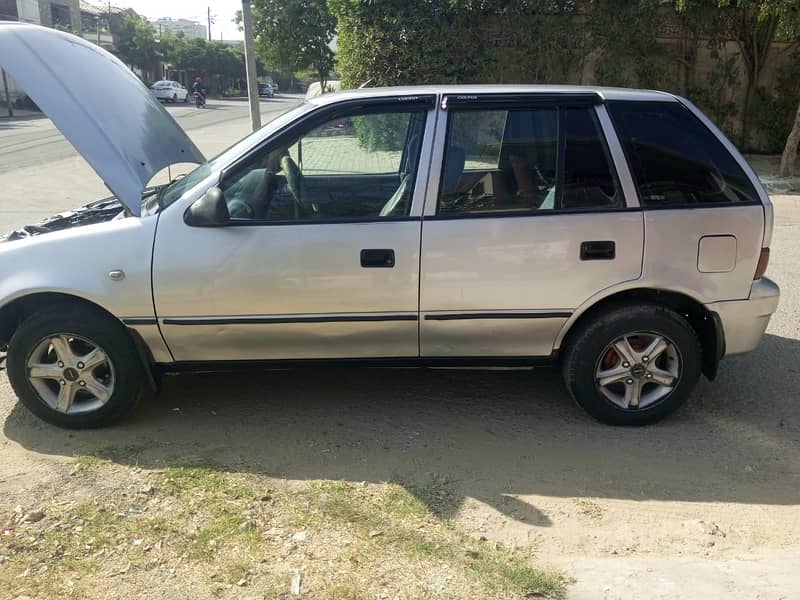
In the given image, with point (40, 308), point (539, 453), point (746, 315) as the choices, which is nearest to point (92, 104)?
point (40, 308)

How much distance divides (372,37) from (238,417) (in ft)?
38.3

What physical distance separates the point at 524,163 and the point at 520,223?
37cm

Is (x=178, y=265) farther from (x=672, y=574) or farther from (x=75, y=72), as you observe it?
(x=672, y=574)

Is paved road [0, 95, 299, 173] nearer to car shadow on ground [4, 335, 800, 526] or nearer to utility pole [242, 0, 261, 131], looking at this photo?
utility pole [242, 0, 261, 131]

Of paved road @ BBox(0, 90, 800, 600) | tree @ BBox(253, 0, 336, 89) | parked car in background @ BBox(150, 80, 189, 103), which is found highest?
tree @ BBox(253, 0, 336, 89)

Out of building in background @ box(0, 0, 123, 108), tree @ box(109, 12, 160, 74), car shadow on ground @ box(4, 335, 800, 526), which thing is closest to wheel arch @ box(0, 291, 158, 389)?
car shadow on ground @ box(4, 335, 800, 526)

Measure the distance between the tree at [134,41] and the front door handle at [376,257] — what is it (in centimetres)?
5480

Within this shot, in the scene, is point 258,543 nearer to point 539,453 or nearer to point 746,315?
point 539,453

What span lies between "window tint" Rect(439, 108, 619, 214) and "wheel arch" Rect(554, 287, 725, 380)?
517mm

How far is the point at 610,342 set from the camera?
3695 mm

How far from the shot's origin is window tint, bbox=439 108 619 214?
3629 millimetres

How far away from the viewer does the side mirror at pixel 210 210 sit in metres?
3.44

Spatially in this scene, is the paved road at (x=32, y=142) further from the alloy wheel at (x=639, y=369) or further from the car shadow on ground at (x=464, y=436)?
the alloy wheel at (x=639, y=369)

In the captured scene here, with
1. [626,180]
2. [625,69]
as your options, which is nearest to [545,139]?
[626,180]
